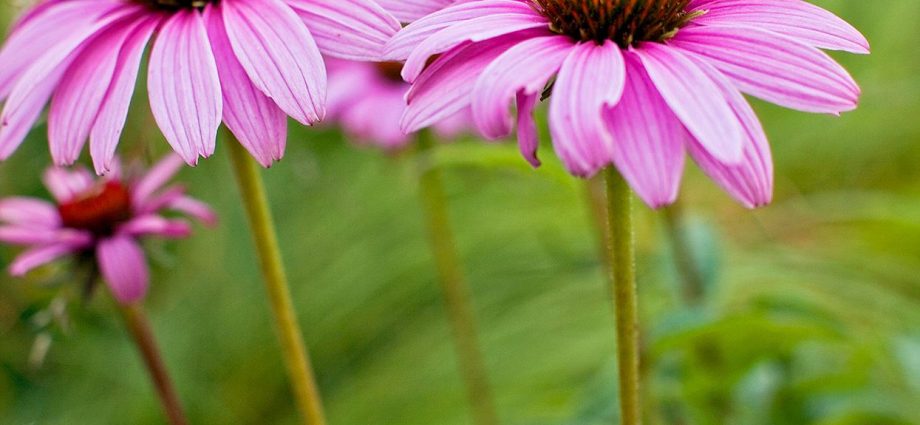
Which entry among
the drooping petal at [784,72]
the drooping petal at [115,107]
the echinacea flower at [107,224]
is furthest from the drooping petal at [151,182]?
the drooping petal at [784,72]

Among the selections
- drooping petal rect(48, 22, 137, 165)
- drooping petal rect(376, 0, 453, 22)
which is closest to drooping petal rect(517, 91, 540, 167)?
drooping petal rect(376, 0, 453, 22)

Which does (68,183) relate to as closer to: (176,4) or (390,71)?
(176,4)

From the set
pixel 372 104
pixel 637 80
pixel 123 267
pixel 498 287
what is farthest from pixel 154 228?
pixel 498 287

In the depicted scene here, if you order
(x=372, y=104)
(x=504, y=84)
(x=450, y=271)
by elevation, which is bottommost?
(x=450, y=271)

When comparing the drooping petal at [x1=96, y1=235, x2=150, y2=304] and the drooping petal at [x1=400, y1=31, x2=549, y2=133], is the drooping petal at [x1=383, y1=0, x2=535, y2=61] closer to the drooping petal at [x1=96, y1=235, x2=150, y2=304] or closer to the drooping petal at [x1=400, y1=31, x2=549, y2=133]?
the drooping petal at [x1=400, y1=31, x2=549, y2=133]

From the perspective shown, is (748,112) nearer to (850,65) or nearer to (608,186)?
(608,186)

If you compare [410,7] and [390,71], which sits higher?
[410,7]

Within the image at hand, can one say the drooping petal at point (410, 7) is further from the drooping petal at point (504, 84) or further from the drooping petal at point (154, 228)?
the drooping petal at point (154, 228)
